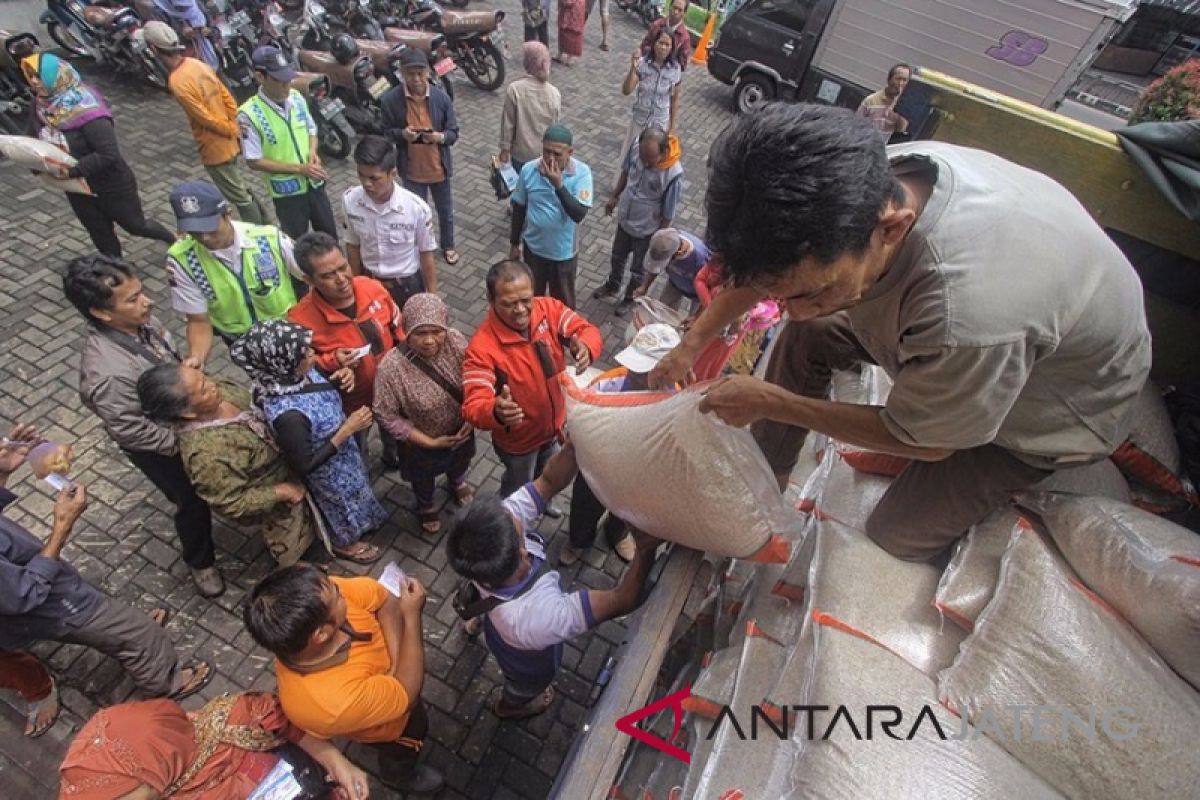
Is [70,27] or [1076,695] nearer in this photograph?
[1076,695]

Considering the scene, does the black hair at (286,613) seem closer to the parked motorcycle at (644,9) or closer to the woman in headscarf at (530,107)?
the woman in headscarf at (530,107)

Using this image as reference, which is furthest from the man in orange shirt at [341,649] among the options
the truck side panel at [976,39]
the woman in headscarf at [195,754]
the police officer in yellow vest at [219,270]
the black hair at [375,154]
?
the truck side panel at [976,39]

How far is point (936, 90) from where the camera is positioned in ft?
9.32

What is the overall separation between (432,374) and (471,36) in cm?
791

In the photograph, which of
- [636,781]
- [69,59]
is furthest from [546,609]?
[69,59]

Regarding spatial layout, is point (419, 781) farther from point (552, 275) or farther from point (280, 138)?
point (280, 138)

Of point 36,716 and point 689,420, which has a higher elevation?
point 689,420

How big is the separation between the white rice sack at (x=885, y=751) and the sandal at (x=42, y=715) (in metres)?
3.33

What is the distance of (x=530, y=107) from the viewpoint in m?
5.29

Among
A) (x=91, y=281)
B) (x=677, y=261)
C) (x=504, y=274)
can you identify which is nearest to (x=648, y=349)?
(x=504, y=274)

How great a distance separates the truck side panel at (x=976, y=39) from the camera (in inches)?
283

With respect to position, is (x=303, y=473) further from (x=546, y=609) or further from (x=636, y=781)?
(x=636, y=781)

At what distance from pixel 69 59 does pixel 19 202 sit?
3686 millimetres

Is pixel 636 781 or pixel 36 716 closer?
pixel 636 781
